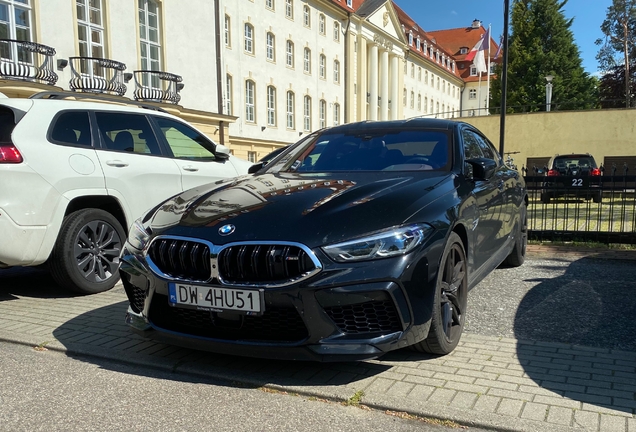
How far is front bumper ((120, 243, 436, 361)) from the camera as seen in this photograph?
2902 mm

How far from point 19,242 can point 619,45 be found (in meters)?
58.0

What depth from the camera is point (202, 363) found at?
3.51m

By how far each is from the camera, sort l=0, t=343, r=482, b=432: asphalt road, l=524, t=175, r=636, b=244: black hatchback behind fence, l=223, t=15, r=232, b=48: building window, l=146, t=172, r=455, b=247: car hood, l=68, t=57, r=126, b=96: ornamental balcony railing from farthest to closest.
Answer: l=223, t=15, r=232, b=48: building window → l=68, t=57, r=126, b=96: ornamental balcony railing → l=524, t=175, r=636, b=244: black hatchback behind fence → l=146, t=172, r=455, b=247: car hood → l=0, t=343, r=482, b=432: asphalt road

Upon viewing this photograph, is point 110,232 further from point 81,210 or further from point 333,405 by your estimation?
point 333,405

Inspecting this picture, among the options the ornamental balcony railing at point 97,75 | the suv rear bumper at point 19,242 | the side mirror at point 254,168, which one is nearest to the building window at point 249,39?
the ornamental balcony railing at point 97,75

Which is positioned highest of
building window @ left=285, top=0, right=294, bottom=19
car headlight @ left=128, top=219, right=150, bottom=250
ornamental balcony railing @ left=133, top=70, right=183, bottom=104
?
building window @ left=285, top=0, right=294, bottom=19

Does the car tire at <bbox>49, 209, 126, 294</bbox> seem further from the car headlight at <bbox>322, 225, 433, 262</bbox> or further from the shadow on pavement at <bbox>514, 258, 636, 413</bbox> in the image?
the shadow on pavement at <bbox>514, 258, 636, 413</bbox>

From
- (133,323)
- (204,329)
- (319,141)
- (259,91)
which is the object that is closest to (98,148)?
(319,141)

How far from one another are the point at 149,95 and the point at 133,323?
64.2 ft

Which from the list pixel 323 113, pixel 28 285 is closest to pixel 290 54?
pixel 323 113

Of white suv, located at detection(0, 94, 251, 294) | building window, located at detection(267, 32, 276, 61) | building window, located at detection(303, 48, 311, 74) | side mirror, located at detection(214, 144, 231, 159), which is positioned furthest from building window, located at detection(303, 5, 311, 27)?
white suv, located at detection(0, 94, 251, 294)

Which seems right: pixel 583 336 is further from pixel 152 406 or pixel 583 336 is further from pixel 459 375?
pixel 152 406

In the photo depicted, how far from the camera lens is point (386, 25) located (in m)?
52.5

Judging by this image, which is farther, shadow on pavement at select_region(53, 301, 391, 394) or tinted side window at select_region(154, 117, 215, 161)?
tinted side window at select_region(154, 117, 215, 161)
